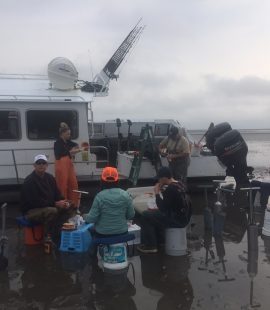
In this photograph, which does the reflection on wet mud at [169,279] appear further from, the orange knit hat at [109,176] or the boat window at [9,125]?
the boat window at [9,125]

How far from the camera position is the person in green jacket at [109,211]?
204 inches

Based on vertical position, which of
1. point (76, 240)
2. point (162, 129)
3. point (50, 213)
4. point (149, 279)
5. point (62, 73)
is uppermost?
point (62, 73)

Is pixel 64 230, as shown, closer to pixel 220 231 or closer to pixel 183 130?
pixel 220 231

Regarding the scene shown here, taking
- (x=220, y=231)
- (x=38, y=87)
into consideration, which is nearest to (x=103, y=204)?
(x=220, y=231)

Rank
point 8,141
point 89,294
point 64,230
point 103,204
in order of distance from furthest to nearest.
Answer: point 8,141
point 64,230
point 103,204
point 89,294

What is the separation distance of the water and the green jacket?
1.75ft

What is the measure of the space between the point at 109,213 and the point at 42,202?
1414mm

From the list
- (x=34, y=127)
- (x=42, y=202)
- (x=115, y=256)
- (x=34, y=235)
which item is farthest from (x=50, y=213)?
(x=34, y=127)

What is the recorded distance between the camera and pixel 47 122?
9195mm

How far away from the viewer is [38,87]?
10188mm

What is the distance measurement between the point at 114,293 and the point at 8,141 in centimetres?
529

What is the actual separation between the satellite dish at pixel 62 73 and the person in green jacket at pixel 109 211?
16.6ft

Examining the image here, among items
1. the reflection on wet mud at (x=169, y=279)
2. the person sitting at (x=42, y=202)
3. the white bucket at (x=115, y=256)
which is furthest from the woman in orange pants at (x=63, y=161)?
the white bucket at (x=115, y=256)

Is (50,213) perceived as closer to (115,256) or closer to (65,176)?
(115,256)
